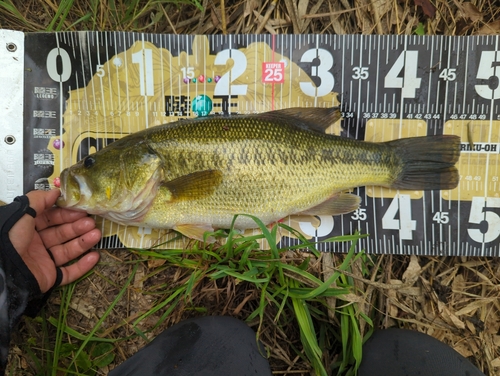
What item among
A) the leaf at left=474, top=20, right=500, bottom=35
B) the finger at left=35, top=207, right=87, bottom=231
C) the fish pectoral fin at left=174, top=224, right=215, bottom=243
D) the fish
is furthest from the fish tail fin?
the finger at left=35, top=207, right=87, bottom=231

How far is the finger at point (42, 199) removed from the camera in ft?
8.34

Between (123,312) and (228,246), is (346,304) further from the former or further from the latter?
(123,312)

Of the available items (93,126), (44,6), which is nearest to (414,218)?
(93,126)

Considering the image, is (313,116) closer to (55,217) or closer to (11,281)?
(55,217)

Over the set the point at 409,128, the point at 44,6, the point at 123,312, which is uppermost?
the point at 44,6

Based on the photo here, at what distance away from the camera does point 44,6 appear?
2975mm

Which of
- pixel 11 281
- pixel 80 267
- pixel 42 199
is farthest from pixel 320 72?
pixel 11 281

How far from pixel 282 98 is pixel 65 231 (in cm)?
202

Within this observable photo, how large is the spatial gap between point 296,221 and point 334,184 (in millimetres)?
449

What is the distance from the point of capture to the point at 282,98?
2.87m

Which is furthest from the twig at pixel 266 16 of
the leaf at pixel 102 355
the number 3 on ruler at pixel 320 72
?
the leaf at pixel 102 355

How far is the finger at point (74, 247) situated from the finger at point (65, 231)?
4 cm

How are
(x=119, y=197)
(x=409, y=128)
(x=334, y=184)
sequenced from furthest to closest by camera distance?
(x=409, y=128) < (x=334, y=184) < (x=119, y=197)

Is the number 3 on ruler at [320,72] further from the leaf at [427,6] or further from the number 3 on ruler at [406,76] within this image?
the leaf at [427,6]
